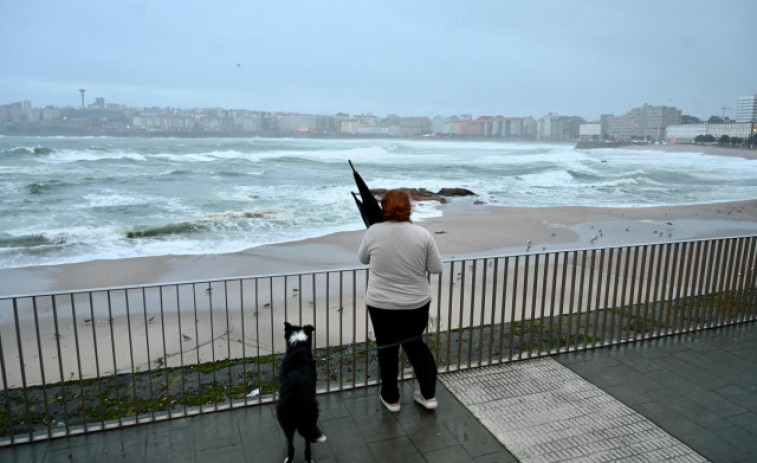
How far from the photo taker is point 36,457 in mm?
3662

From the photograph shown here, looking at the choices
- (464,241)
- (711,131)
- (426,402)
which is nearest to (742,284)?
(426,402)

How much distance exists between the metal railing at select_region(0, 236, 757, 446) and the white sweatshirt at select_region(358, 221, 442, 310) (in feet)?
1.82

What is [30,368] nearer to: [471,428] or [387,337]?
[387,337]

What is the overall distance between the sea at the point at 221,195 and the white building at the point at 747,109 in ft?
417

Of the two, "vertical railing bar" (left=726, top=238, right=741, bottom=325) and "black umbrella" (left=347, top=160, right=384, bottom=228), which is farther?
"vertical railing bar" (left=726, top=238, right=741, bottom=325)

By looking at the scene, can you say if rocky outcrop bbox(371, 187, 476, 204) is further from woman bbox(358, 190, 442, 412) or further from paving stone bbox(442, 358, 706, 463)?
woman bbox(358, 190, 442, 412)

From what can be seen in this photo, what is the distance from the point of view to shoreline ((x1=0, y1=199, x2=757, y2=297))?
12.3 m

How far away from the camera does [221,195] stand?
28.4 meters

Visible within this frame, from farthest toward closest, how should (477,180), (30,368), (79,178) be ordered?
(477,180) → (79,178) → (30,368)

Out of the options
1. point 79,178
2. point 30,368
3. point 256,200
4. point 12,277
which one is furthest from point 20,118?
point 30,368

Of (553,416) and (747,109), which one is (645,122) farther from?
(553,416)

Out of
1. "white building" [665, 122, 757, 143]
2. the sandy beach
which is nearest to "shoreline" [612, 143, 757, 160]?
"white building" [665, 122, 757, 143]

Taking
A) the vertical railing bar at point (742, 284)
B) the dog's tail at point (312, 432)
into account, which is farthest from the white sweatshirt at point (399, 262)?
the vertical railing bar at point (742, 284)

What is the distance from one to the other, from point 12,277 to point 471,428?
12.3 metres
